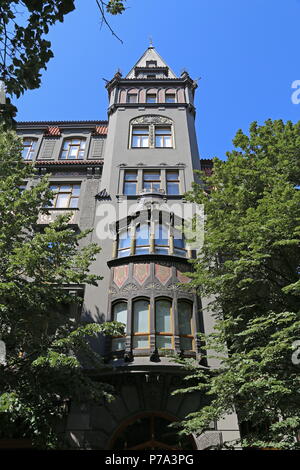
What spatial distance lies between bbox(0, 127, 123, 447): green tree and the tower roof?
67.1 feet

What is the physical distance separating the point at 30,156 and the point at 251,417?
766 inches

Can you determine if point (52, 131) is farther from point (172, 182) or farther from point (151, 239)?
point (151, 239)

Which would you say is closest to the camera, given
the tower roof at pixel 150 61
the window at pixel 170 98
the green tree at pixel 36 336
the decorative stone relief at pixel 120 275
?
the green tree at pixel 36 336

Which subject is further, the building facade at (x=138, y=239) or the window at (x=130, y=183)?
the window at (x=130, y=183)

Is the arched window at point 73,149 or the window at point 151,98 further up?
the window at point 151,98

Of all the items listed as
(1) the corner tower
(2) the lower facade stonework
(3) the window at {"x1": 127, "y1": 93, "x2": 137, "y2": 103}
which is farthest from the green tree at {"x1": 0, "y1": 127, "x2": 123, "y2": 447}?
(3) the window at {"x1": 127, "y1": 93, "x2": 137, "y2": 103}

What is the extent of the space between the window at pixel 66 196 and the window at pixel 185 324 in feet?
28.4

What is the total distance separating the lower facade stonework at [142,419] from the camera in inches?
465

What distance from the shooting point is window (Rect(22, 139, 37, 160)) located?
75.3 feet

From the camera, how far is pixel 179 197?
730 inches

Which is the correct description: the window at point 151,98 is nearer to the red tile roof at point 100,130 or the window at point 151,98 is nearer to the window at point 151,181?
the red tile roof at point 100,130

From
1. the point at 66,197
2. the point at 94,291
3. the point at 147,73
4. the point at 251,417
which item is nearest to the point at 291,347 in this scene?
the point at 251,417

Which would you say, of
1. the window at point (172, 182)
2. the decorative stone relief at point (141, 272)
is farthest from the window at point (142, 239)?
the window at point (172, 182)

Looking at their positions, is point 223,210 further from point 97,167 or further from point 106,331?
point 97,167
